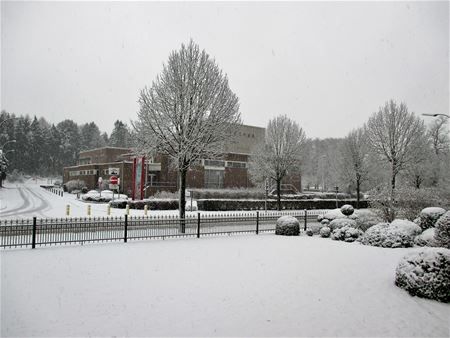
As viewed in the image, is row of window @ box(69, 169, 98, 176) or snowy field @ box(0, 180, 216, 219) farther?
row of window @ box(69, 169, 98, 176)

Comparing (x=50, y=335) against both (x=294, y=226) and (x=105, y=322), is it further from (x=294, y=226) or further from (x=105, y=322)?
(x=294, y=226)

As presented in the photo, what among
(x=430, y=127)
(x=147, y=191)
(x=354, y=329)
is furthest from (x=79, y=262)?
(x=430, y=127)

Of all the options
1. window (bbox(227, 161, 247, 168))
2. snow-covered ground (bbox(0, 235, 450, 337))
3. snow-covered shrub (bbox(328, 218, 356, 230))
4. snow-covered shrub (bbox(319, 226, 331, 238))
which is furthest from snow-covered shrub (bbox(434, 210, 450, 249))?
window (bbox(227, 161, 247, 168))

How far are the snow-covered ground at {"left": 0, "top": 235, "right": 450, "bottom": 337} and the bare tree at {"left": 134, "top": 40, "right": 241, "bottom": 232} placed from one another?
22.1ft

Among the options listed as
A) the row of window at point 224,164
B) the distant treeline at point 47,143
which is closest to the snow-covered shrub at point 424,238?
the row of window at point 224,164

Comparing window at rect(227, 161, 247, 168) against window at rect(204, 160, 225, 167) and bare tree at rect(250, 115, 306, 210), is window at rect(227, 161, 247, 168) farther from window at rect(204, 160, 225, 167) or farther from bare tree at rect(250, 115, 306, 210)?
bare tree at rect(250, 115, 306, 210)

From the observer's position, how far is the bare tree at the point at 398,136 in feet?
105

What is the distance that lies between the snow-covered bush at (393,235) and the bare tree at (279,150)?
19.3m

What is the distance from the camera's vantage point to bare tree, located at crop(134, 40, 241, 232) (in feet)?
52.2

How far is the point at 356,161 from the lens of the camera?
37281mm

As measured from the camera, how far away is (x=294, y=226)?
1616 cm

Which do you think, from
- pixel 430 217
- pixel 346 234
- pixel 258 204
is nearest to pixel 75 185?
pixel 258 204

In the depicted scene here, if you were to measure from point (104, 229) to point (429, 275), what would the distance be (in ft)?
39.6

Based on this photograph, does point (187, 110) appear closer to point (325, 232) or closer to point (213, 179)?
point (325, 232)
